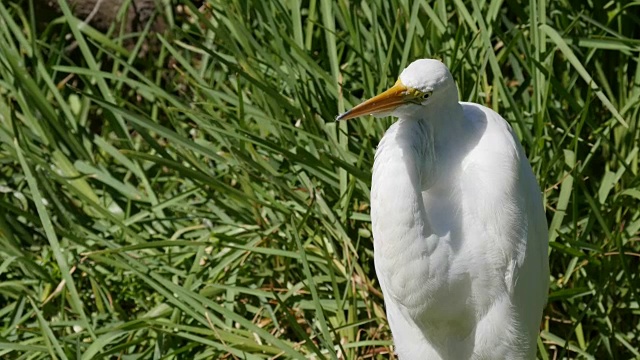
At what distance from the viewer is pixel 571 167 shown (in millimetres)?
2326

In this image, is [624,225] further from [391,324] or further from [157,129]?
[157,129]

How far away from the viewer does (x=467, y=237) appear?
5.94ft

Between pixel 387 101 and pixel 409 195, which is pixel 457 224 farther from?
pixel 387 101

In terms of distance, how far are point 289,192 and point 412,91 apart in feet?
2.57

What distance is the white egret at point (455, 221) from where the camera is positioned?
169 centimetres

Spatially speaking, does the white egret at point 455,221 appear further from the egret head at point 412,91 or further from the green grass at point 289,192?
the green grass at point 289,192

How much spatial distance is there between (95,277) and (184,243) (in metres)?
0.31

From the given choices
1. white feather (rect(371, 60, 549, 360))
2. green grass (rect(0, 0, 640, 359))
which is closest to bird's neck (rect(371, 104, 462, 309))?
white feather (rect(371, 60, 549, 360))

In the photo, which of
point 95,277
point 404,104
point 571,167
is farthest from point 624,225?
point 95,277

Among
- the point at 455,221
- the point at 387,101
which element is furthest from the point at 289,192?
the point at 387,101

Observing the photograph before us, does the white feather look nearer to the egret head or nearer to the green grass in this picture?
the egret head

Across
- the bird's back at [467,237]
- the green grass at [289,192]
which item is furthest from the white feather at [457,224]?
the green grass at [289,192]

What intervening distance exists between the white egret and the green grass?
30cm

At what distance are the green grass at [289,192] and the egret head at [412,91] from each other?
19.4 inches
